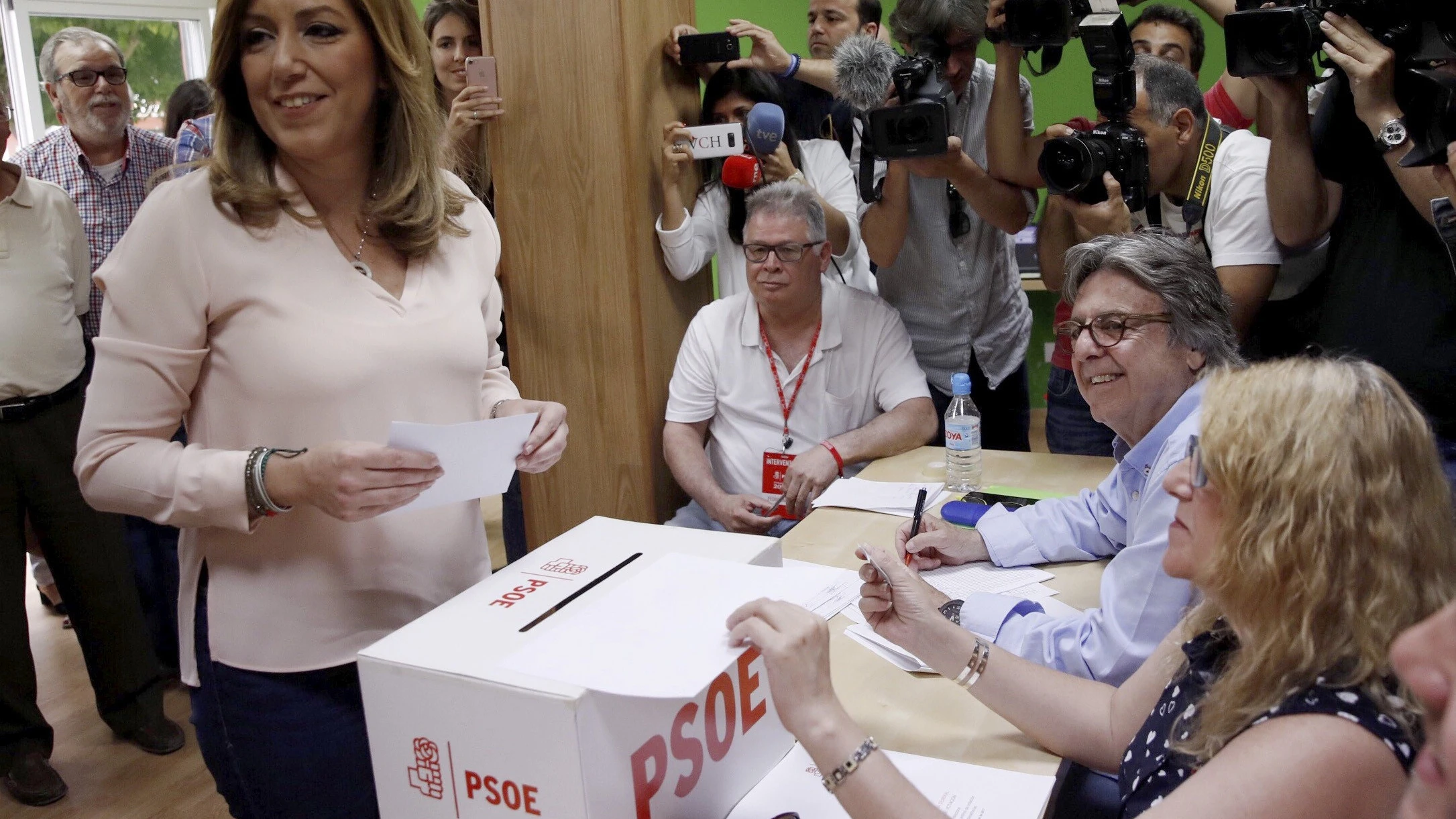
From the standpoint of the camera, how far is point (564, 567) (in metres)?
1.23

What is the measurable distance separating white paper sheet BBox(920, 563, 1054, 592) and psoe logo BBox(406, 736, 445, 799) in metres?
0.98

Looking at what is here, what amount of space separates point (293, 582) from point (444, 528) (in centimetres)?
18

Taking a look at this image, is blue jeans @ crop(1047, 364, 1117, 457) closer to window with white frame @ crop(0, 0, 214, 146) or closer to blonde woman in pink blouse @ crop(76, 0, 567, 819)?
blonde woman in pink blouse @ crop(76, 0, 567, 819)

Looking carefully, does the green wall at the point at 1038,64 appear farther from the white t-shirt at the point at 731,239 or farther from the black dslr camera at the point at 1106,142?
the black dslr camera at the point at 1106,142

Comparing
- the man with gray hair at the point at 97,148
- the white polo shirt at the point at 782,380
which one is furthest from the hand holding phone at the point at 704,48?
the man with gray hair at the point at 97,148

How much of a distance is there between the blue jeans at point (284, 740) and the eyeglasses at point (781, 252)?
164 centimetres

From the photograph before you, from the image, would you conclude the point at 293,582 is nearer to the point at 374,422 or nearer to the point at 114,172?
the point at 374,422

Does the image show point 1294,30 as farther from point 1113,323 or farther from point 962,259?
point 962,259

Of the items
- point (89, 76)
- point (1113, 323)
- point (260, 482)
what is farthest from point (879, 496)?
point (89, 76)

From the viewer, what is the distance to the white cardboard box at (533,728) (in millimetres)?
939

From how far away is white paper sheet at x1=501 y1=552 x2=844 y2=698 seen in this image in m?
0.95

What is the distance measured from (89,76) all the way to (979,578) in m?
3.07

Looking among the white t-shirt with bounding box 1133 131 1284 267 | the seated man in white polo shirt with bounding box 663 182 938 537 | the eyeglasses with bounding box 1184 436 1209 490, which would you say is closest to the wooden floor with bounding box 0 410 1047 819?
the seated man in white polo shirt with bounding box 663 182 938 537

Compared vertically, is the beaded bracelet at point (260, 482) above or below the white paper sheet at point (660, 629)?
above
